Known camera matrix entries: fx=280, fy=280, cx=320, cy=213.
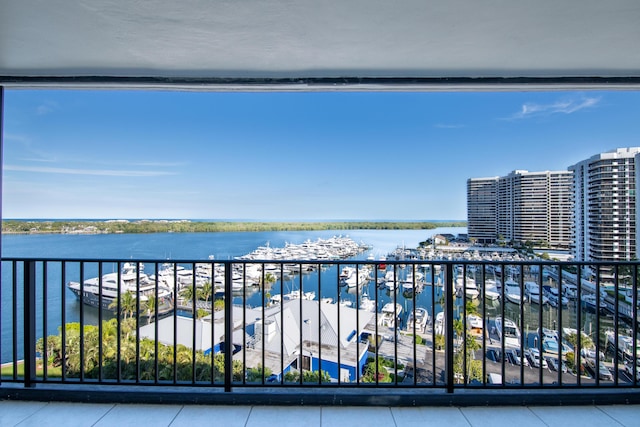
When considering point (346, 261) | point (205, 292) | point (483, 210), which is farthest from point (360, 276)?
point (483, 210)

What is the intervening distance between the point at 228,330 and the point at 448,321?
5.00 feet

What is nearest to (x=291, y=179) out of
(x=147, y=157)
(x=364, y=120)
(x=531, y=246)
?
(x=364, y=120)

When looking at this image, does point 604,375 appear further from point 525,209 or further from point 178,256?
point 178,256

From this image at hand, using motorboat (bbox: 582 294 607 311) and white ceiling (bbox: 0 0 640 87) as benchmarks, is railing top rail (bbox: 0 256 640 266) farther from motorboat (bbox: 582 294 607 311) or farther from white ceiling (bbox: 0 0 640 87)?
white ceiling (bbox: 0 0 640 87)

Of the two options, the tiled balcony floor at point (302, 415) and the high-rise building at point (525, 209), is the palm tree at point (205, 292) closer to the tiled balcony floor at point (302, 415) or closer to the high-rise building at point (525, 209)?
the tiled balcony floor at point (302, 415)

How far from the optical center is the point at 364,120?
39.8ft

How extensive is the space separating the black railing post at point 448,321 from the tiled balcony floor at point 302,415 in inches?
8.8

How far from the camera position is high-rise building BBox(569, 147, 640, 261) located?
2.59 meters

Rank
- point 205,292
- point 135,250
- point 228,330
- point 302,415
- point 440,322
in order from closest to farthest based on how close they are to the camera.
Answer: point 302,415, point 228,330, point 205,292, point 135,250, point 440,322

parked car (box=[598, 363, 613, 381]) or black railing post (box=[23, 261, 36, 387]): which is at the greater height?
black railing post (box=[23, 261, 36, 387])

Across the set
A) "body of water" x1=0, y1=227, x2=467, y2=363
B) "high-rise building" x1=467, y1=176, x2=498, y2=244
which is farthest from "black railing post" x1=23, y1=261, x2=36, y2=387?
"high-rise building" x1=467, y1=176, x2=498, y2=244

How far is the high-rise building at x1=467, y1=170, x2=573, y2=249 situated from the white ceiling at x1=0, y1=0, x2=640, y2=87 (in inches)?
54.4

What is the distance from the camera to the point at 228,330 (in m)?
1.94

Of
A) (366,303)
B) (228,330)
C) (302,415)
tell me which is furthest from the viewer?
(366,303)
